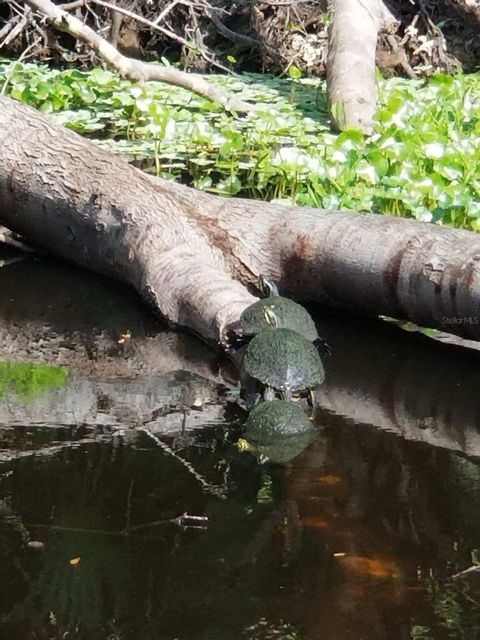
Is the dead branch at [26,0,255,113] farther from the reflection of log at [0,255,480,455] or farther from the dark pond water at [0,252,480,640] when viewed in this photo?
the dark pond water at [0,252,480,640]

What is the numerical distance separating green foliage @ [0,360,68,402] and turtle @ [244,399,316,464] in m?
0.80

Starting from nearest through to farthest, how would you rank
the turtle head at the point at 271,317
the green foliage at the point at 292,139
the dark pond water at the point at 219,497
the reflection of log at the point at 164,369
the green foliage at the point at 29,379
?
1. the dark pond water at the point at 219,497
2. the reflection of log at the point at 164,369
3. the green foliage at the point at 29,379
4. the turtle head at the point at 271,317
5. the green foliage at the point at 292,139

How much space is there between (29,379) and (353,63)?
14.0 feet

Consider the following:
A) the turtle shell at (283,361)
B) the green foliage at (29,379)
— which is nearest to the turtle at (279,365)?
the turtle shell at (283,361)

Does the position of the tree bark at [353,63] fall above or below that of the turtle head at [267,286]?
above

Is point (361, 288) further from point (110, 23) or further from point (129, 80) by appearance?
point (110, 23)

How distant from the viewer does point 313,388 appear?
396 cm

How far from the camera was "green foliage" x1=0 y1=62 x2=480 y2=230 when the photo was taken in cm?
539

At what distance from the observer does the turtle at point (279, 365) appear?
3717 millimetres

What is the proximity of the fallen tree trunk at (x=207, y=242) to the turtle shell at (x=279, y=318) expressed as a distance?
0.46ft

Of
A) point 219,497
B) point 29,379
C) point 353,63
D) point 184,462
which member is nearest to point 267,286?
point 29,379

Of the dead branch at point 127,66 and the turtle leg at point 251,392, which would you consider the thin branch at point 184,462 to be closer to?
the turtle leg at point 251,392

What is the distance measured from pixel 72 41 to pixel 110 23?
522 mm

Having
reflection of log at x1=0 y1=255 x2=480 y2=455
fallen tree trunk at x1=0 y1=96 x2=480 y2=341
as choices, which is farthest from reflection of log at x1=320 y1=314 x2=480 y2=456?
fallen tree trunk at x1=0 y1=96 x2=480 y2=341
